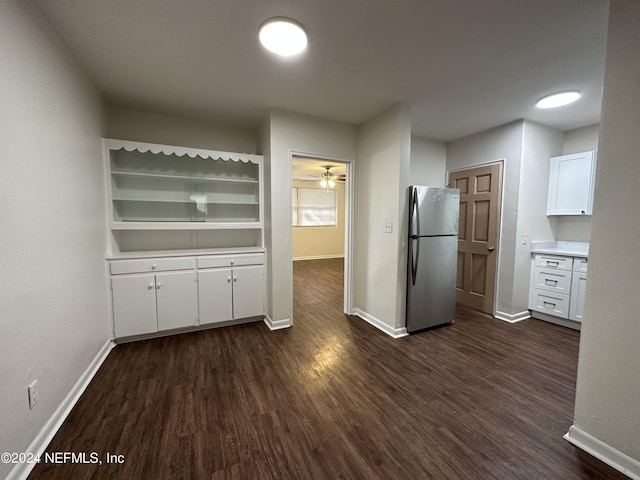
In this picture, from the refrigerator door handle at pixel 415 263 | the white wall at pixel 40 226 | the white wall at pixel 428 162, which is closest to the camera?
the white wall at pixel 40 226

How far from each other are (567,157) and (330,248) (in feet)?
19.5

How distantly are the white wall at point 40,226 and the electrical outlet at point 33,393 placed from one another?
0.10 ft

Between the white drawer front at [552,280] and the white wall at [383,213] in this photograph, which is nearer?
the white wall at [383,213]

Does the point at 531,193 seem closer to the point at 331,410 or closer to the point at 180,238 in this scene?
the point at 331,410

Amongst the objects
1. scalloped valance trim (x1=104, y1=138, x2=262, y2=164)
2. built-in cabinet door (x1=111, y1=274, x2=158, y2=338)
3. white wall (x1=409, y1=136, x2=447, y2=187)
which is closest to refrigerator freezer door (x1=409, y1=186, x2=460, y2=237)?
white wall (x1=409, y1=136, x2=447, y2=187)

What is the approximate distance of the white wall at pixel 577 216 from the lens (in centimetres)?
331

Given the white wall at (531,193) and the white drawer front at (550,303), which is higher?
the white wall at (531,193)

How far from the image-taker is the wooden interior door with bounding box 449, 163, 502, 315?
11.4 feet

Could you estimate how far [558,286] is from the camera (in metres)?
3.18

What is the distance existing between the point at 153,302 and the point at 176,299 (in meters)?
0.21

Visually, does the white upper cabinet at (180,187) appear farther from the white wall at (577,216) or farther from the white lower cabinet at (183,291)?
the white wall at (577,216)

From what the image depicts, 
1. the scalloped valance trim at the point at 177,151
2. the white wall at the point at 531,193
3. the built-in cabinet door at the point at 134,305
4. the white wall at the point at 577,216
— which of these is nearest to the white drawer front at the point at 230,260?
the built-in cabinet door at the point at 134,305

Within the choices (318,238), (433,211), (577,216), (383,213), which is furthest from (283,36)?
(318,238)

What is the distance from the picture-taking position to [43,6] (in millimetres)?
1481
